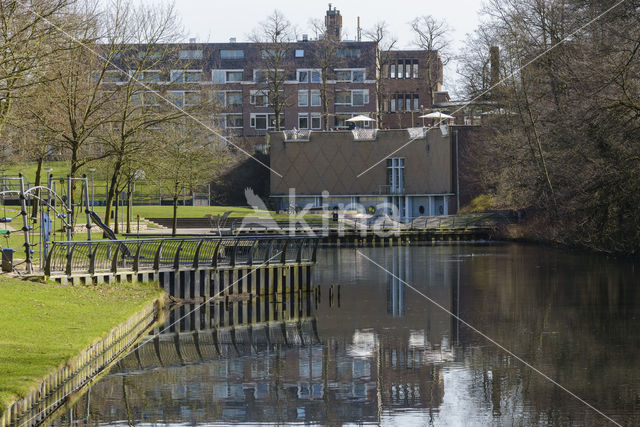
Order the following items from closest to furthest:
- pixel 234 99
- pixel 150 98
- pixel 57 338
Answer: pixel 57 338, pixel 150 98, pixel 234 99

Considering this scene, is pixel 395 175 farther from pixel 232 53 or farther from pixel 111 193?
pixel 111 193

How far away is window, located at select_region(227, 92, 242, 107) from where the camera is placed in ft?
335

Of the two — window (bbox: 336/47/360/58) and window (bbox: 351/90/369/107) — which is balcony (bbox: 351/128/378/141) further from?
window (bbox: 336/47/360/58)

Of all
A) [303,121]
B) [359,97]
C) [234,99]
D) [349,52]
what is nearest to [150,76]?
[303,121]

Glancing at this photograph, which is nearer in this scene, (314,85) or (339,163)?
(339,163)

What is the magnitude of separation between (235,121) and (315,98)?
9.17m

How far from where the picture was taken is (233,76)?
103 meters

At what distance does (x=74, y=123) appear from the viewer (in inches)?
1502

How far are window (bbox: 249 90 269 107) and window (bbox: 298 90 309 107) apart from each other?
3.52 m

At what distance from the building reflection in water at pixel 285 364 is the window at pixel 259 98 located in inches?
2639

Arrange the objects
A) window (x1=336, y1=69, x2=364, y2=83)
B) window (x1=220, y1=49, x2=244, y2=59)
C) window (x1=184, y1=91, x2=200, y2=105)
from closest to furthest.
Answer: window (x1=184, y1=91, x2=200, y2=105) → window (x1=336, y1=69, x2=364, y2=83) → window (x1=220, y1=49, x2=244, y2=59)

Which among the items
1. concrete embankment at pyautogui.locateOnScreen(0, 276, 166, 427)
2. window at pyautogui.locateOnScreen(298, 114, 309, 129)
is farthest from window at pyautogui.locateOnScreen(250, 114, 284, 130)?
concrete embankment at pyautogui.locateOnScreen(0, 276, 166, 427)

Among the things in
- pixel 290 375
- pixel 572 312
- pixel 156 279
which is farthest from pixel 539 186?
pixel 290 375

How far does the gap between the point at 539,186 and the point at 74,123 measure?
31322 millimetres
